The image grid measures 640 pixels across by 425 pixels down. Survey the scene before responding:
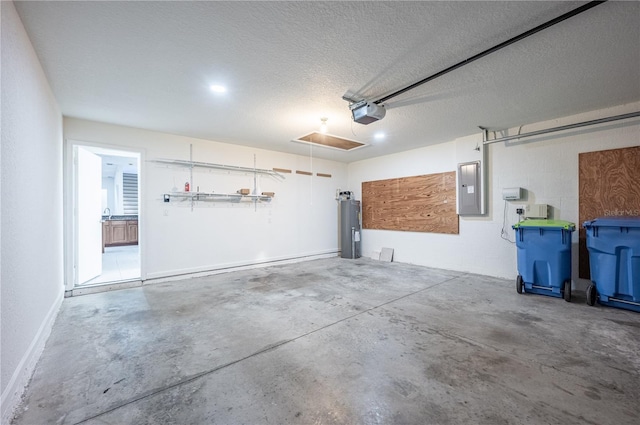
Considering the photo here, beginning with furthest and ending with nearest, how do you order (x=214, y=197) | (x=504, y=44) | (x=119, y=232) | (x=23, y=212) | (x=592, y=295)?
1. (x=119, y=232)
2. (x=214, y=197)
3. (x=592, y=295)
4. (x=504, y=44)
5. (x=23, y=212)

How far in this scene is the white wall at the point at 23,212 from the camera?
1.64 metres

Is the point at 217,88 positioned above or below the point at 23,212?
above

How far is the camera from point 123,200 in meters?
9.56

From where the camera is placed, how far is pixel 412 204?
597 centimetres

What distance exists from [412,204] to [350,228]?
165 centimetres

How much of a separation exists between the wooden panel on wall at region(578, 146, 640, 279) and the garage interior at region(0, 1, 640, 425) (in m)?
0.02

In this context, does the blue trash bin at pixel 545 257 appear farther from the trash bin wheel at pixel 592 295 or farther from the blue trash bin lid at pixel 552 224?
the trash bin wheel at pixel 592 295

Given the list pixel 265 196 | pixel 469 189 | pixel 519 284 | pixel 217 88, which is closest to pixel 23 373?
pixel 217 88

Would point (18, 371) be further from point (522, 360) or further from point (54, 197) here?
point (522, 360)

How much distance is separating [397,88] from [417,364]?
2.78 m

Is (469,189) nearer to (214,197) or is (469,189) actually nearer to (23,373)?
(214,197)

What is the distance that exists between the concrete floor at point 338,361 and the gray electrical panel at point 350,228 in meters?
3.13

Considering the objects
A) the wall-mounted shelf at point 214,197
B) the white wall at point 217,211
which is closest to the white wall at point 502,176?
the white wall at point 217,211

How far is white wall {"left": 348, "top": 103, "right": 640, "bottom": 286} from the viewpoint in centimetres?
378
